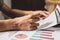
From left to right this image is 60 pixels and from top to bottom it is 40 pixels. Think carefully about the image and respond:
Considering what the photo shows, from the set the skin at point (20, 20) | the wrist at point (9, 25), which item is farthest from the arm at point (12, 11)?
the wrist at point (9, 25)

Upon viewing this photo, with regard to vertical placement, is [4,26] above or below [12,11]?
below

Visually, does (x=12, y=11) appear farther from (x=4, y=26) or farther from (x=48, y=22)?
(x=48, y=22)

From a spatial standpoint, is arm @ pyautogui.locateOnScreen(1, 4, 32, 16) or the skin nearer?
the skin

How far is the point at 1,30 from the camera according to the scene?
1.16 metres

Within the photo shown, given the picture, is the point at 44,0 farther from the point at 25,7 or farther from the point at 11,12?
the point at 11,12

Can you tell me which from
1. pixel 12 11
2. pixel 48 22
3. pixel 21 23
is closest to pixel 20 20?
pixel 21 23

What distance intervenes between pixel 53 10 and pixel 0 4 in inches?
22.5

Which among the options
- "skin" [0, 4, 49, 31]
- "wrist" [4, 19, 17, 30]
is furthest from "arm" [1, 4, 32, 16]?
"wrist" [4, 19, 17, 30]

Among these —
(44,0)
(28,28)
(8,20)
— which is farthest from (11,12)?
(44,0)

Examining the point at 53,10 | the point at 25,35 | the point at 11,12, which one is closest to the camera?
the point at 25,35

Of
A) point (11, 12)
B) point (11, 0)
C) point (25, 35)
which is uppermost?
point (11, 0)

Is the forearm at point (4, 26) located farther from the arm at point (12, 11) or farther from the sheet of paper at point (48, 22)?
the sheet of paper at point (48, 22)

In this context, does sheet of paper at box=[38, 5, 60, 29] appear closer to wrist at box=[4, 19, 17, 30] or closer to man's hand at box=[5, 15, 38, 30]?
man's hand at box=[5, 15, 38, 30]

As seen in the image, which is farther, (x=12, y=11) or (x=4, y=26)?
(x=12, y=11)
